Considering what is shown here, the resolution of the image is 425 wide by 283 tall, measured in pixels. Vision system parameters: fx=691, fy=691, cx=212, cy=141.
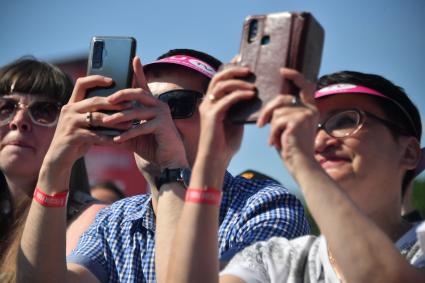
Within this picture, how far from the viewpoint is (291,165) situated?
5.60 feet

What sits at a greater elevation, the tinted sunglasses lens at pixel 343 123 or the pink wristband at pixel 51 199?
the tinted sunglasses lens at pixel 343 123

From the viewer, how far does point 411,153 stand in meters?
2.36

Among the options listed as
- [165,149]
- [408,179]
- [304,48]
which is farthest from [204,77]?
[304,48]

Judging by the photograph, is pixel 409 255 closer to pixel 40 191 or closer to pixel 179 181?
pixel 179 181

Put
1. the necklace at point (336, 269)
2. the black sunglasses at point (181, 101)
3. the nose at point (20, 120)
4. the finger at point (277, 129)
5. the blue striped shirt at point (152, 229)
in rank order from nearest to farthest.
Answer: the finger at point (277, 129), the necklace at point (336, 269), the blue striped shirt at point (152, 229), the black sunglasses at point (181, 101), the nose at point (20, 120)

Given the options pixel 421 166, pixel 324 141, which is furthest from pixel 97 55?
pixel 421 166

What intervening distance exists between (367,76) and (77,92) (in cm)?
99

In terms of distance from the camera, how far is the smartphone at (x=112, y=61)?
89.0 inches

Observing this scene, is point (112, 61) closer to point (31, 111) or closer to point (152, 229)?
point (152, 229)

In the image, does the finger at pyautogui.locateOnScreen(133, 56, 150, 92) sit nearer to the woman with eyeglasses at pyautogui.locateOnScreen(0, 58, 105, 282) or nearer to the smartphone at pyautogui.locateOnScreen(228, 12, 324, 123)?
the smartphone at pyautogui.locateOnScreen(228, 12, 324, 123)

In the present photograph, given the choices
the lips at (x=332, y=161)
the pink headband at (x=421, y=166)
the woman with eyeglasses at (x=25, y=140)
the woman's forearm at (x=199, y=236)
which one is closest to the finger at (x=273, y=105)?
the woman's forearm at (x=199, y=236)

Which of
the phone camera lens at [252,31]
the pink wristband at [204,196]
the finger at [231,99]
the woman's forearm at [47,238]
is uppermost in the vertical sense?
the phone camera lens at [252,31]

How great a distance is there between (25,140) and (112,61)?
1.13m

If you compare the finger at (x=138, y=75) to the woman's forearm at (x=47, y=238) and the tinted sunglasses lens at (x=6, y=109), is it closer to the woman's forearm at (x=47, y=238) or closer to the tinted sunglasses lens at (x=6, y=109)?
the woman's forearm at (x=47, y=238)
